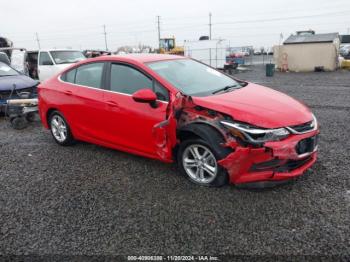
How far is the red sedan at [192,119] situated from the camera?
3.65 meters

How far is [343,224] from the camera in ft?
10.6

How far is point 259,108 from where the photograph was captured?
3840 mm

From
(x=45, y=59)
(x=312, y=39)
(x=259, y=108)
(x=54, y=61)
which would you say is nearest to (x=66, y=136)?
A: (x=259, y=108)

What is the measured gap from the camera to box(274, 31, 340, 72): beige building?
22172 millimetres

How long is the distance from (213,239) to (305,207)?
1.14 meters

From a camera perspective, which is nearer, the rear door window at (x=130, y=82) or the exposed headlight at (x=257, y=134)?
the exposed headlight at (x=257, y=134)

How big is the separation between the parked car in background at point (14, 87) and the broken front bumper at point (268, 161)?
21.4 feet

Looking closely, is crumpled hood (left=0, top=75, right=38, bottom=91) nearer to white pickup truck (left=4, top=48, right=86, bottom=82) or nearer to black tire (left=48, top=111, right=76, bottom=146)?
white pickup truck (left=4, top=48, right=86, bottom=82)

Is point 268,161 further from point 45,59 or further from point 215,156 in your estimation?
point 45,59

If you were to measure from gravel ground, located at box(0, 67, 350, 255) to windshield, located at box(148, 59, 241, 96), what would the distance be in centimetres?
117

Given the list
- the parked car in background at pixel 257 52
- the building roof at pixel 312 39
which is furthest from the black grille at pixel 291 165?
the parked car in background at pixel 257 52

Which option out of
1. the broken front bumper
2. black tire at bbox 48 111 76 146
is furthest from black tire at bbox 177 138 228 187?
black tire at bbox 48 111 76 146

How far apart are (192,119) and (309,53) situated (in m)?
21.3

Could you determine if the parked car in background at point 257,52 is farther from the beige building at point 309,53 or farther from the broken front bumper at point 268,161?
the broken front bumper at point 268,161
